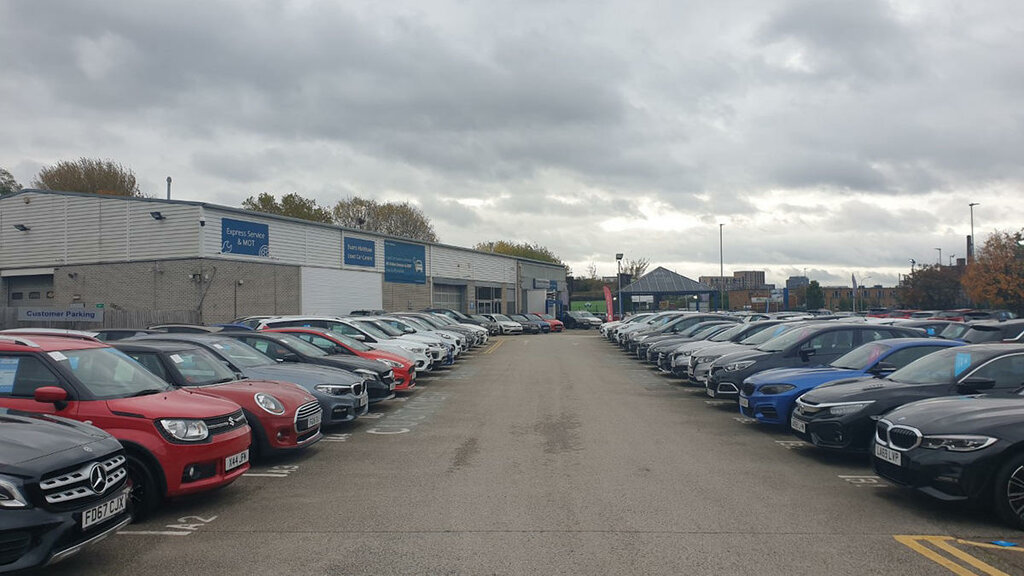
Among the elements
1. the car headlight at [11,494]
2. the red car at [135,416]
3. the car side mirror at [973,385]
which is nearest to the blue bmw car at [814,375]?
the car side mirror at [973,385]

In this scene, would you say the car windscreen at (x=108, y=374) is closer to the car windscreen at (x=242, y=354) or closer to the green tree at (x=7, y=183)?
the car windscreen at (x=242, y=354)

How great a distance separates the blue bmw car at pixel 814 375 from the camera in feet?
32.1

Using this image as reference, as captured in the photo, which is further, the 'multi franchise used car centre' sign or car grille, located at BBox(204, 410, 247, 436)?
the 'multi franchise used car centre' sign

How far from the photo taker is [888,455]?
21.3 ft

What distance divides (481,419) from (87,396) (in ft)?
21.3

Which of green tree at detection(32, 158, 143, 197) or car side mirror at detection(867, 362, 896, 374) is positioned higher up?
green tree at detection(32, 158, 143, 197)

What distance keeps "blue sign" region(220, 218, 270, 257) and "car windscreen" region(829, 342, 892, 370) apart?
92.7 ft

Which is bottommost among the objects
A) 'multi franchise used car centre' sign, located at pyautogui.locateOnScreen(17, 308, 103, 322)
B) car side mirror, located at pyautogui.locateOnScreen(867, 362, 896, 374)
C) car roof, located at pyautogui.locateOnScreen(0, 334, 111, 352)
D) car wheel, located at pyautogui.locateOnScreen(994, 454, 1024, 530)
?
car wheel, located at pyautogui.locateOnScreen(994, 454, 1024, 530)

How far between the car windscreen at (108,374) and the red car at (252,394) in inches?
33.9

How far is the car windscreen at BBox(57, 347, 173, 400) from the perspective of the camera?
622 centimetres

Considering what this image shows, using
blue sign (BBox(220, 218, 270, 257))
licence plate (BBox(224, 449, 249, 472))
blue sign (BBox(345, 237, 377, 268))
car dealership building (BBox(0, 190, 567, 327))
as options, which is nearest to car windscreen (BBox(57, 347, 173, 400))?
licence plate (BBox(224, 449, 249, 472))

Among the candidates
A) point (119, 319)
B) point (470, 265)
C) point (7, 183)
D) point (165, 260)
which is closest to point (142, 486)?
point (119, 319)

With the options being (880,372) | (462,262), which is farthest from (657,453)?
(462,262)

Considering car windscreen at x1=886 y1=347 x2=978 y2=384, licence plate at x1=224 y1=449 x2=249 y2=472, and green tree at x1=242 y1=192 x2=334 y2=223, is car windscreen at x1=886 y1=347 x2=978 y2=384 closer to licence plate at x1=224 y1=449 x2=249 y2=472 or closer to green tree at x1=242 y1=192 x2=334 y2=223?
licence plate at x1=224 y1=449 x2=249 y2=472
